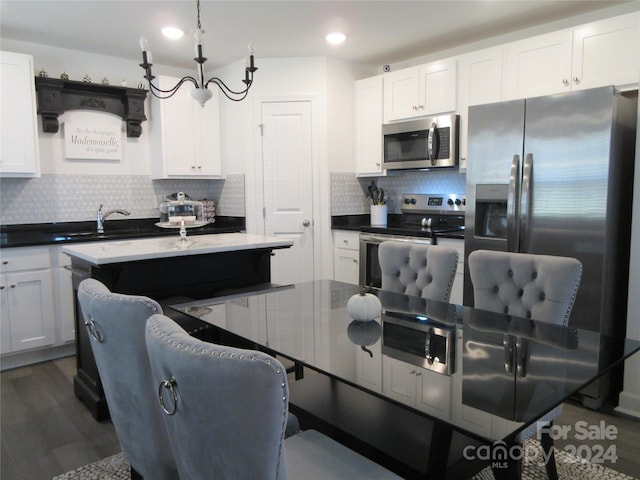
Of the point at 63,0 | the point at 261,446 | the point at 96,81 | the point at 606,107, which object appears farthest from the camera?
the point at 96,81

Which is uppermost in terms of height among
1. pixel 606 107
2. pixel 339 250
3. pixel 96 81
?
pixel 96 81

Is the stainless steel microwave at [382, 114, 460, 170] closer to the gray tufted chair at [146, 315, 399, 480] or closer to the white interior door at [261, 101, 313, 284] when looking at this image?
the white interior door at [261, 101, 313, 284]

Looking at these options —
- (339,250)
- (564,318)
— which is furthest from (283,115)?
(564,318)

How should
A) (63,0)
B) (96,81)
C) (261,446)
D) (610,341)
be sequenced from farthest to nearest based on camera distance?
(96,81) → (63,0) → (610,341) → (261,446)

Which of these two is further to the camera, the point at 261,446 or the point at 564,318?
the point at 564,318

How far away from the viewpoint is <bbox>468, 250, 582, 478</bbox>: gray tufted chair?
73.0 inches

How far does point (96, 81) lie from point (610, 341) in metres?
4.39

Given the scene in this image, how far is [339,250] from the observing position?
4.46 meters

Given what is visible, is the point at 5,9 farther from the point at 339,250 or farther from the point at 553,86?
the point at 553,86

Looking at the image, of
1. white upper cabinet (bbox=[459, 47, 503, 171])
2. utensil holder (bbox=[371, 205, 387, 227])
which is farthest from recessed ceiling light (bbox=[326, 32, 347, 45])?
utensil holder (bbox=[371, 205, 387, 227])

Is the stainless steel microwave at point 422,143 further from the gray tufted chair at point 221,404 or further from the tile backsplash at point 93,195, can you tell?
the gray tufted chair at point 221,404

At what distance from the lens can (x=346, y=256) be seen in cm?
439

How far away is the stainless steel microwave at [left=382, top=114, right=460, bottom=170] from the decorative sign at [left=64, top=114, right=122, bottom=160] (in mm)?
2481

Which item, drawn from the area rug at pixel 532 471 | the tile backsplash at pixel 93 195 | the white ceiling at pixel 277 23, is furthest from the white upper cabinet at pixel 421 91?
the area rug at pixel 532 471
